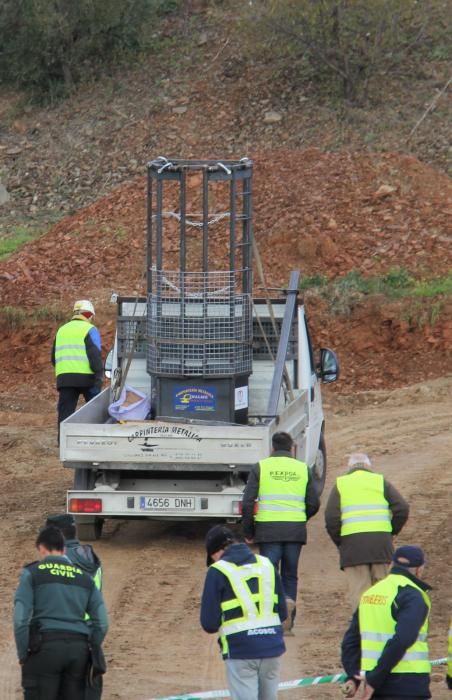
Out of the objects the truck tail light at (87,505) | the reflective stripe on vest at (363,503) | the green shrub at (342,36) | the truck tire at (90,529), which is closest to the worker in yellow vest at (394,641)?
the reflective stripe on vest at (363,503)

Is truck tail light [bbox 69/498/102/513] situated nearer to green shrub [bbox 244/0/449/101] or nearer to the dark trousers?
the dark trousers

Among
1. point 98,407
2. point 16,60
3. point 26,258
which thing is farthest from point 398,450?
point 16,60

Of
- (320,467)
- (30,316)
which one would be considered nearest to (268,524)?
(320,467)

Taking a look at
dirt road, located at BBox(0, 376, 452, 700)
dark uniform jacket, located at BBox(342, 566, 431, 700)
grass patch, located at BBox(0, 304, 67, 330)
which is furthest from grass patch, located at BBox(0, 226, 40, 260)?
→ dark uniform jacket, located at BBox(342, 566, 431, 700)

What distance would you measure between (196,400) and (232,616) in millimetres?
6176

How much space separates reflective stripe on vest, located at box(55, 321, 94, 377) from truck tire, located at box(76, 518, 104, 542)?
1992 millimetres

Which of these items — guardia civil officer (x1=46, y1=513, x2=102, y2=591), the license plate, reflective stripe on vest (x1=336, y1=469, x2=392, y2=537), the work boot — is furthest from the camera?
the license plate

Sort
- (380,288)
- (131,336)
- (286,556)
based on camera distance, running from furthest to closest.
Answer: (380,288)
(131,336)
(286,556)

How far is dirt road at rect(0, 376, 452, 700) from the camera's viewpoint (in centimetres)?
1027

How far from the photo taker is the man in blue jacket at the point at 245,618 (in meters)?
7.80

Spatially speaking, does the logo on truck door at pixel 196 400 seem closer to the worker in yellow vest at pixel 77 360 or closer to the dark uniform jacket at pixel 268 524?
the worker in yellow vest at pixel 77 360

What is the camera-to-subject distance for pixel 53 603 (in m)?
7.78

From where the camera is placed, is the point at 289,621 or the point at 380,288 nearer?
the point at 289,621

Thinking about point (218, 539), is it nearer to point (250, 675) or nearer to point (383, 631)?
point (250, 675)
